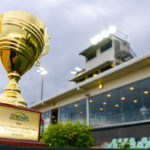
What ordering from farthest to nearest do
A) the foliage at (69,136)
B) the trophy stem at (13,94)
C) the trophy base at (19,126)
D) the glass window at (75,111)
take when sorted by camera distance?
the glass window at (75,111) → the foliage at (69,136) → the trophy stem at (13,94) → the trophy base at (19,126)

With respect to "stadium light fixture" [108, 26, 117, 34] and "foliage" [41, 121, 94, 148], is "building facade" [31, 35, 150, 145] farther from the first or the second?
"stadium light fixture" [108, 26, 117, 34]

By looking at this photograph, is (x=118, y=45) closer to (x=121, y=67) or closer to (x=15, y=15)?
(x=121, y=67)

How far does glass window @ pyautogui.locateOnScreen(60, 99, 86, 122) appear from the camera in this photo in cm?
1554

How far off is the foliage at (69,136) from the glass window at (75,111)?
6.30 meters

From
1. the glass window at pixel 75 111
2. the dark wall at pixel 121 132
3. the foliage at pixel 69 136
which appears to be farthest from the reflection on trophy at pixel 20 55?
the glass window at pixel 75 111

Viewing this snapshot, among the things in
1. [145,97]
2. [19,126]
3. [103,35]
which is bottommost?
[19,126]

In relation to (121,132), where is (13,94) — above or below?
above

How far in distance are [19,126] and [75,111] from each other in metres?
14.4

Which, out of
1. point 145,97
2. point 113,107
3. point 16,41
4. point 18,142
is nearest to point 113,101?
point 113,107

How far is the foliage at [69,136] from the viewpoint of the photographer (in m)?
8.14

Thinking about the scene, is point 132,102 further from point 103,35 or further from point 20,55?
point 103,35

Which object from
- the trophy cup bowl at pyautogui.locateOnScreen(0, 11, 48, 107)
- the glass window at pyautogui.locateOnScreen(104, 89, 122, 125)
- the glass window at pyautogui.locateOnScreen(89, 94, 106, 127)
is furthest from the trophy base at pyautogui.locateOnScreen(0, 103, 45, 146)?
the glass window at pyautogui.locateOnScreen(89, 94, 106, 127)

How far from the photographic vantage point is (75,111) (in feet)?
54.0

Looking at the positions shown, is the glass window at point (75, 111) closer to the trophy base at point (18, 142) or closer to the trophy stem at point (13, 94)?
the trophy stem at point (13, 94)
